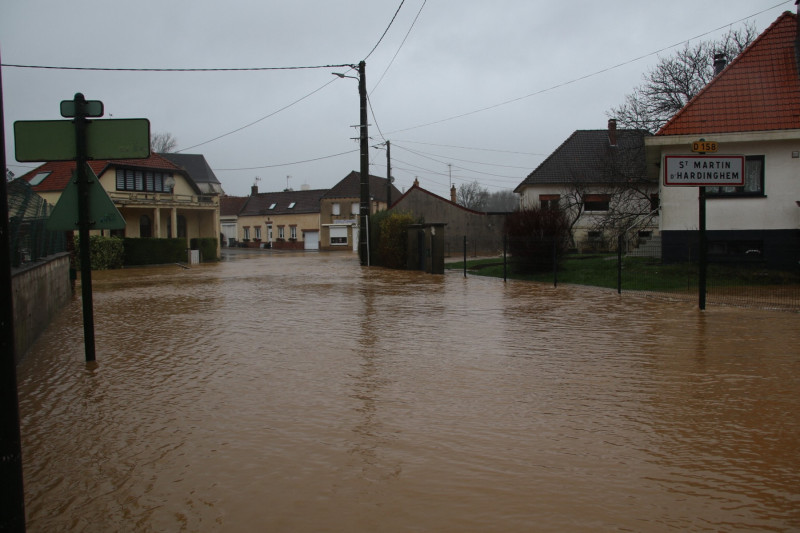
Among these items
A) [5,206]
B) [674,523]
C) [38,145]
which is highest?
[38,145]

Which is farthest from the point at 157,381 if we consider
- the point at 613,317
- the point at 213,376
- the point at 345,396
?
the point at 613,317

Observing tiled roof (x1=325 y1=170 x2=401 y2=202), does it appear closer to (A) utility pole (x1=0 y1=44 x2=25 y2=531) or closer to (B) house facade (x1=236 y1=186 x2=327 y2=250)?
(B) house facade (x1=236 y1=186 x2=327 y2=250)

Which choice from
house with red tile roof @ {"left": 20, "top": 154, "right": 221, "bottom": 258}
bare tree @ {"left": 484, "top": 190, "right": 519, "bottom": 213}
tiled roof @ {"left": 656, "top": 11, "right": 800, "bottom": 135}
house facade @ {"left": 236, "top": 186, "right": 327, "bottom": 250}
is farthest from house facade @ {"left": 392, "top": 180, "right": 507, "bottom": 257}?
bare tree @ {"left": 484, "top": 190, "right": 519, "bottom": 213}

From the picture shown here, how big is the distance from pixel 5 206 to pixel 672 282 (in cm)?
1690

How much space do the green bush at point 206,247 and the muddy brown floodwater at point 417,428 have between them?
34054mm

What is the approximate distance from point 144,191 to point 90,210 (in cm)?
3929

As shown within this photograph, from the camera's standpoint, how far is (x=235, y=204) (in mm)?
82938

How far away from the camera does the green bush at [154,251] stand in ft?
118

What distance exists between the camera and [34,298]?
10148 millimetres

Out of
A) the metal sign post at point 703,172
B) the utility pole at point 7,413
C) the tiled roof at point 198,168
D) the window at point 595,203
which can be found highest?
the tiled roof at point 198,168

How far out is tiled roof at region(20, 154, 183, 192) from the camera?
42.2 m

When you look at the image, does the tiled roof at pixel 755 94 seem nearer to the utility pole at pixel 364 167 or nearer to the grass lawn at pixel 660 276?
the grass lawn at pixel 660 276

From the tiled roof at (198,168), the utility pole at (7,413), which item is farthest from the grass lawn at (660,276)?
the tiled roof at (198,168)

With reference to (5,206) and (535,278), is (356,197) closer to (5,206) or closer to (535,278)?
(535,278)
